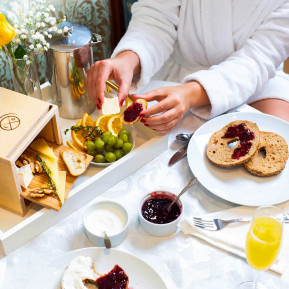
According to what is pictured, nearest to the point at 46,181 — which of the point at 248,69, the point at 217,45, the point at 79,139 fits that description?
the point at 79,139

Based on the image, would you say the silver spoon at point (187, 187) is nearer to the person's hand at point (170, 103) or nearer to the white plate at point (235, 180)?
the white plate at point (235, 180)

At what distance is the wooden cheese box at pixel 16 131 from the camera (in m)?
A: 1.10

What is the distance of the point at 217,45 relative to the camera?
182cm

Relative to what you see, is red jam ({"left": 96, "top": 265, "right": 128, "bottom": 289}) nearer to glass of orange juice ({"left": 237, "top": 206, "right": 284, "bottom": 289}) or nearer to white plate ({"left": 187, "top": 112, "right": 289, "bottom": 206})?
glass of orange juice ({"left": 237, "top": 206, "right": 284, "bottom": 289})

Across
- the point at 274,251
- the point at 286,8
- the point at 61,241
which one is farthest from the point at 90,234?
the point at 286,8

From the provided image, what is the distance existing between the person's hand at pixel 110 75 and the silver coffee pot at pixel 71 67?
36 millimetres

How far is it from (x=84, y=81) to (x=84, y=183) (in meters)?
0.48

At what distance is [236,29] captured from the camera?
178 centimetres

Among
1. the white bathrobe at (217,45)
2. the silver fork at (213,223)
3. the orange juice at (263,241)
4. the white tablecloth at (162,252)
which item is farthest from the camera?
the white bathrobe at (217,45)

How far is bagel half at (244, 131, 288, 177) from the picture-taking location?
130 centimetres

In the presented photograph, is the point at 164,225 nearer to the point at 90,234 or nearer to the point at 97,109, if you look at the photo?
the point at 90,234

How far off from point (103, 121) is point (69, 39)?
0.31 meters

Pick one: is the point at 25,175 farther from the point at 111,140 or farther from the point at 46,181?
the point at 111,140

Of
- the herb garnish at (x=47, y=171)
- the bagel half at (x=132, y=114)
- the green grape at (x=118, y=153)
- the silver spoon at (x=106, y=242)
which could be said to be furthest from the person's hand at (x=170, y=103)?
the silver spoon at (x=106, y=242)
